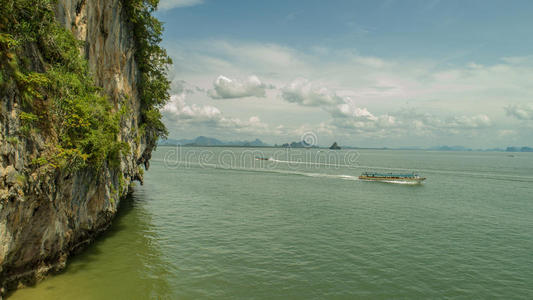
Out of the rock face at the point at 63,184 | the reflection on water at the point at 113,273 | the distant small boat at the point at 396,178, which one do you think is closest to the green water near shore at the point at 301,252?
the reflection on water at the point at 113,273

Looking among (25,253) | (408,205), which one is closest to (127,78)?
(25,253)

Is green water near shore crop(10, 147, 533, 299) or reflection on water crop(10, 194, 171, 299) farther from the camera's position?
green water near shore crop(10, 147, 533, 299)

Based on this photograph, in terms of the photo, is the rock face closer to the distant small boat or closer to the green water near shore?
the green water near shore

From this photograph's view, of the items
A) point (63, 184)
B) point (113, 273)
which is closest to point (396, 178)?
point (113, 273)

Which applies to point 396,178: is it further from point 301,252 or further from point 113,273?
point 113,273

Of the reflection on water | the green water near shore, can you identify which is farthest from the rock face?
the green water near shore

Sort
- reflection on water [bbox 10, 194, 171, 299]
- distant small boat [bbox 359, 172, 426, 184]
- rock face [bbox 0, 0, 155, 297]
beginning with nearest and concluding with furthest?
1. rock face [bbox 0, 0, 155, 297]
2. reflection on water [bbox 10, 194, 171, 299]
3. distant small boat [bbox 359, 172, 426, 184]
